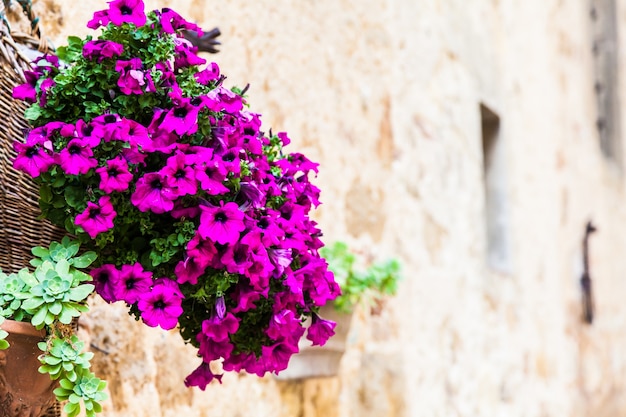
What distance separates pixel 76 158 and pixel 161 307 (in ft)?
0.77

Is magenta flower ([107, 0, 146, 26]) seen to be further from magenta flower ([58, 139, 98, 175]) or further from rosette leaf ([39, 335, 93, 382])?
rosette leaf ([39, 335, 93, 382])

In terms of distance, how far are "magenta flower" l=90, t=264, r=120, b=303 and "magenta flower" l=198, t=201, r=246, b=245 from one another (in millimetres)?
137

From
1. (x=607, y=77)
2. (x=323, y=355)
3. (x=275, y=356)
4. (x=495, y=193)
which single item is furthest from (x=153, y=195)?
(x=607, y=77)

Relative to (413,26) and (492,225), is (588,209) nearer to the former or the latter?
(492,225)

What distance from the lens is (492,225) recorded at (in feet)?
13.6

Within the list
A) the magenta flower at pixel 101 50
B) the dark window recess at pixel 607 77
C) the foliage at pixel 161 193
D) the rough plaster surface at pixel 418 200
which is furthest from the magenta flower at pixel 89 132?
the dark window recess at pixel 607 77

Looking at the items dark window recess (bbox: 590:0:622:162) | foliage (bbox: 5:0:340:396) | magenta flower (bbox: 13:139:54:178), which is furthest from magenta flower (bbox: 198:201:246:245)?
dark window recess (bbox: 590:0:622:162)

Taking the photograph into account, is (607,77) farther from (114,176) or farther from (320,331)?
(114,176)

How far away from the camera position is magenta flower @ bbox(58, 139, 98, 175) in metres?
1.18

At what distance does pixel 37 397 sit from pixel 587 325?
4.65m

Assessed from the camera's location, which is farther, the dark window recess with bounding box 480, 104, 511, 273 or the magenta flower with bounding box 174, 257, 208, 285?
the dark window recess with bounding box 480, 104, 511, 273

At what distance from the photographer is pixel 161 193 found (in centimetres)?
122

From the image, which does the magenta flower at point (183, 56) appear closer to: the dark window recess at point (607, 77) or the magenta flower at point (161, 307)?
the magenta flower at point (161, 307)

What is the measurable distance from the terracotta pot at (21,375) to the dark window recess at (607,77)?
595cm
